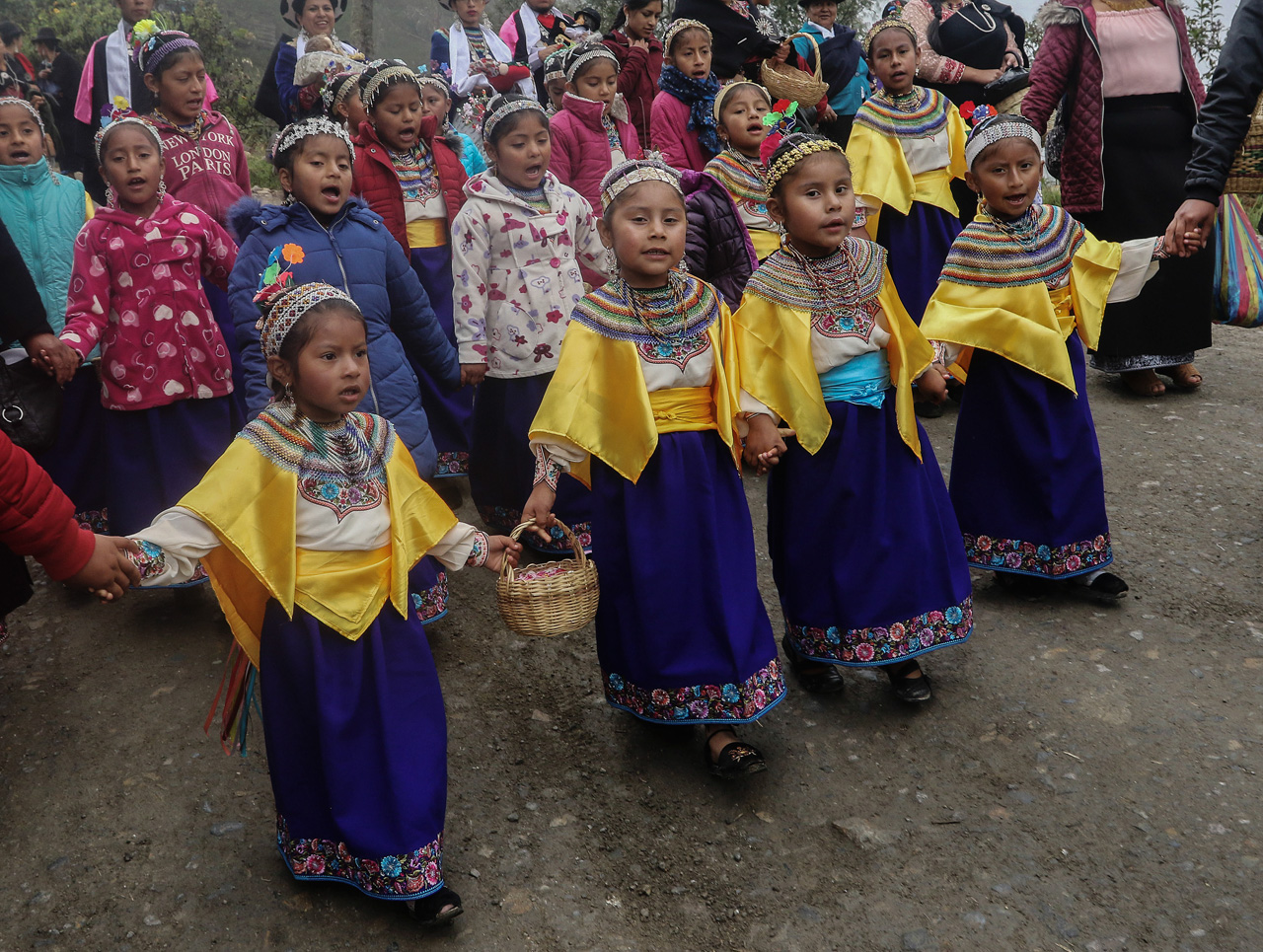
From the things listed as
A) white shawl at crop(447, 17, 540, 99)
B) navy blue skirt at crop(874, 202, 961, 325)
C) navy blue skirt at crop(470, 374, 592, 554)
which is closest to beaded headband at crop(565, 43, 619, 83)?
white shawl at crop(447, 17, 540, 99)

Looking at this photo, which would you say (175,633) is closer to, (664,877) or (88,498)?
(88,498)

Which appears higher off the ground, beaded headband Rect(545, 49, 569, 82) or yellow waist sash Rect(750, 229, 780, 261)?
beaded headband Rect(545, 49, 569, 82)

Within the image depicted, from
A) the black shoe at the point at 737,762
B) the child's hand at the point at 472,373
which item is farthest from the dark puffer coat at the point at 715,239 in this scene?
the black shoe at the point at 737,762

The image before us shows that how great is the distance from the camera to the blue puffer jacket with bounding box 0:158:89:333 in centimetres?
480

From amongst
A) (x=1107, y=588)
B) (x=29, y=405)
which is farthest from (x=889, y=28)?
(x=29, y=405)

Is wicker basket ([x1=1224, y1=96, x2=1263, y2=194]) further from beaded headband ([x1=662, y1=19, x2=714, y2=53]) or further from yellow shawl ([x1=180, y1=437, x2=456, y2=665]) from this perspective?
yellow shawl ([x1=180, y1=437, x2=456, y2=665])

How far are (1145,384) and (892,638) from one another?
3737mm

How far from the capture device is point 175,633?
14.4ft

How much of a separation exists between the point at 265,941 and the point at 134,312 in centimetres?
265

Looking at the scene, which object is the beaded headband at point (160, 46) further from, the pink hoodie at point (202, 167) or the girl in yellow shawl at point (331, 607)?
the girl in yellow shawl at point (331, 607)

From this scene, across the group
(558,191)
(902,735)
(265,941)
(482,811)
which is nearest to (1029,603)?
(902,735)

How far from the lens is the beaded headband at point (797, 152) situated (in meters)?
3.57

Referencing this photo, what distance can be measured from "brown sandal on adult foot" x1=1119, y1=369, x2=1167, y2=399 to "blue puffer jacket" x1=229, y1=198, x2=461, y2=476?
434 centimetres

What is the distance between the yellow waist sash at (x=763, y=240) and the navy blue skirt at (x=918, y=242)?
931 mm
